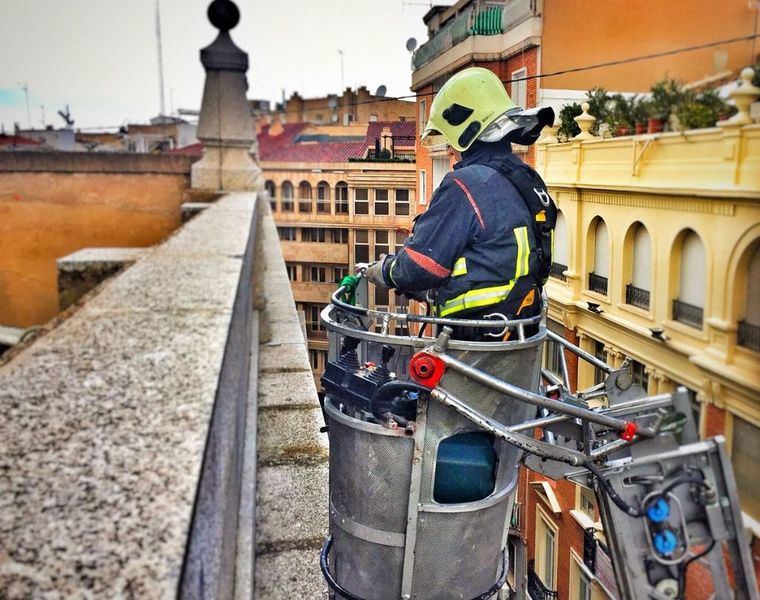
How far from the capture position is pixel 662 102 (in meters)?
2.46

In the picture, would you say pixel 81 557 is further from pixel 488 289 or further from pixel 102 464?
pixel 488 289

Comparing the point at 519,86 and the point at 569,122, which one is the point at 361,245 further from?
the point at 569,122

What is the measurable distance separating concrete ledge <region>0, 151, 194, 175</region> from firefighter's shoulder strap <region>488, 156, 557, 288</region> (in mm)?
7625

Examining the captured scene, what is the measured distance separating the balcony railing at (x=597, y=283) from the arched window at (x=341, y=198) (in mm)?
2203

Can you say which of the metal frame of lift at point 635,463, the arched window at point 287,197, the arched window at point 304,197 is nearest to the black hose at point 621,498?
the metal frame of lift at point 635,463

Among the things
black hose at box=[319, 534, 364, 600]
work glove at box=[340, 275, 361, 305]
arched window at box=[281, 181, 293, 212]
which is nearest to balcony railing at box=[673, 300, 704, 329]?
work glove at box=[340, 275, 361, 305]

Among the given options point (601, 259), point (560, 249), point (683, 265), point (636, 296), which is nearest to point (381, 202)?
point (560, 249)

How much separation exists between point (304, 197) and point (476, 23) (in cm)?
291

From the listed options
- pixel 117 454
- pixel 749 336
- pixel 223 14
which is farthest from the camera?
pixel 223 14

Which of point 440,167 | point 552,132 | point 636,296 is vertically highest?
point 552,132

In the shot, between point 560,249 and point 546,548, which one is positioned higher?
point 560,249

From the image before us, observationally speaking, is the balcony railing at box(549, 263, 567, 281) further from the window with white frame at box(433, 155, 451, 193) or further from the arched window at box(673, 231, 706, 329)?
the arched window at box(673, 231, 706, 329)

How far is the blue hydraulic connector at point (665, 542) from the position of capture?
7.52 ft

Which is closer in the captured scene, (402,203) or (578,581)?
(578,581)
